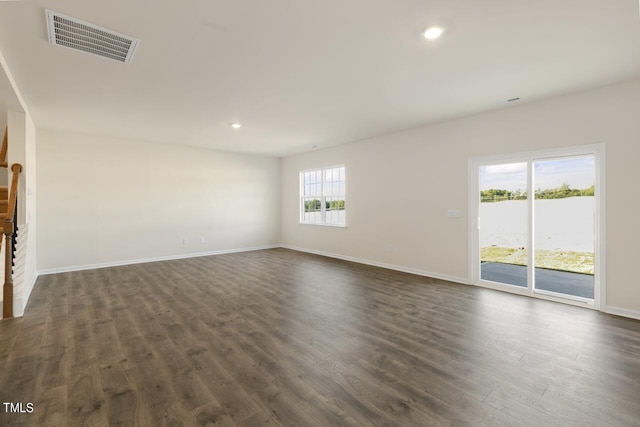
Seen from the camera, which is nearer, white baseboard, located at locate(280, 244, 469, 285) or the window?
white baseboard, located at locate(280, 244, 469, 285)

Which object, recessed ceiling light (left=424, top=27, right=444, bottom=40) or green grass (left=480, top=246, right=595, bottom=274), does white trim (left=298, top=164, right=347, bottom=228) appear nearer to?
green grass (left=480, top=246, right=595, bottom=274)

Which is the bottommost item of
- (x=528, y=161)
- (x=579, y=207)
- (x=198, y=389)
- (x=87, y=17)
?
(x=198, y=389)

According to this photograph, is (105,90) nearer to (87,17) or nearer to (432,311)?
(87,17)

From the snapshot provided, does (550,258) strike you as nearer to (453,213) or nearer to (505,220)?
(505,220)

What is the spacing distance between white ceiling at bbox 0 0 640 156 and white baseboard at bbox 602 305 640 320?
8.78ft

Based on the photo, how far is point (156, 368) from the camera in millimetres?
2291

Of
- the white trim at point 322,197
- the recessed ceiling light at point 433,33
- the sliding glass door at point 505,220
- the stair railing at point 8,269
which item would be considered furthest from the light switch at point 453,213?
the stair railing at point 8,269

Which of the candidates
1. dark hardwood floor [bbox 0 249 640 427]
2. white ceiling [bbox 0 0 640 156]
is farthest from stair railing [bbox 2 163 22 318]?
white ceiling [bbox 0 0 640 156]

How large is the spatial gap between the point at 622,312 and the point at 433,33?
3.86 metres

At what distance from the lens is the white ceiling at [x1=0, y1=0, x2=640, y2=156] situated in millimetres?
2104

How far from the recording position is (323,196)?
7504 mm

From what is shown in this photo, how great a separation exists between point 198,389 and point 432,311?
8.74 feet

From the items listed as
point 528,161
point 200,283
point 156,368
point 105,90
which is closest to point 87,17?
point 105,90

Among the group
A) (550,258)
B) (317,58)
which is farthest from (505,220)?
(317,58)
